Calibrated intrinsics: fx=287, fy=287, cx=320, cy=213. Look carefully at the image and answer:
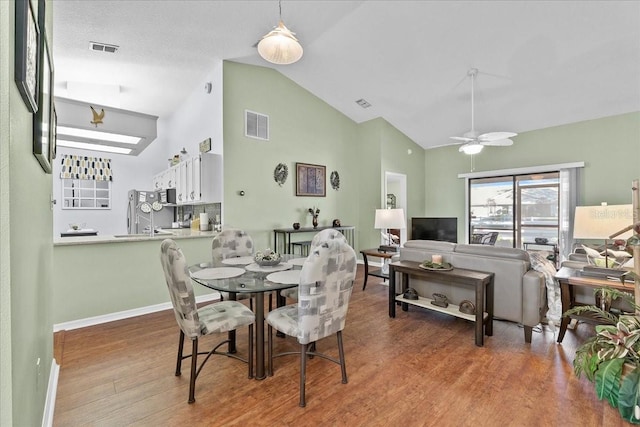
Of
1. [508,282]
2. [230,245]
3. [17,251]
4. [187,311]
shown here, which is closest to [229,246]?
[230,245]

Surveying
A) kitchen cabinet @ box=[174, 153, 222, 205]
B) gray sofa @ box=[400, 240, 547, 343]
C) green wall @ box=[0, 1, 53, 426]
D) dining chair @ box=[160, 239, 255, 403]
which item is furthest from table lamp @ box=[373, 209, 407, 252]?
green wall @ box=[0, 1, 53, 426]

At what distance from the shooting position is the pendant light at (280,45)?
2.58 m

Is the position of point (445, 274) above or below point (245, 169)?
below

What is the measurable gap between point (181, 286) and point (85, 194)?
20.4 ft

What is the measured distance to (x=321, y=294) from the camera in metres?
1.92

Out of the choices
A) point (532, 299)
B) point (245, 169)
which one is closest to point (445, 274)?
point (532, 299)

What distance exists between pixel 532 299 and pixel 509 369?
0.76 m

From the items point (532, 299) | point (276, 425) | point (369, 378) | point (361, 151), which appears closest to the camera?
point (276, 425)

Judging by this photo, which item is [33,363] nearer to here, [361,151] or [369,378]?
[369,378]

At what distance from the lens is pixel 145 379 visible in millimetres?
2188

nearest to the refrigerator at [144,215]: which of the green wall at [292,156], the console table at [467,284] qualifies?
the green wall at [292,156]

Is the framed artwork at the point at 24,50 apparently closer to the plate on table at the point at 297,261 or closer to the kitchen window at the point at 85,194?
the plate on table at the point at 297,261

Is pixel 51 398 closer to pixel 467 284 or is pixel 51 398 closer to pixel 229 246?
pixel 229 246

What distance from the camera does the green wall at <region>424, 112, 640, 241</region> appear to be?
4699mm
